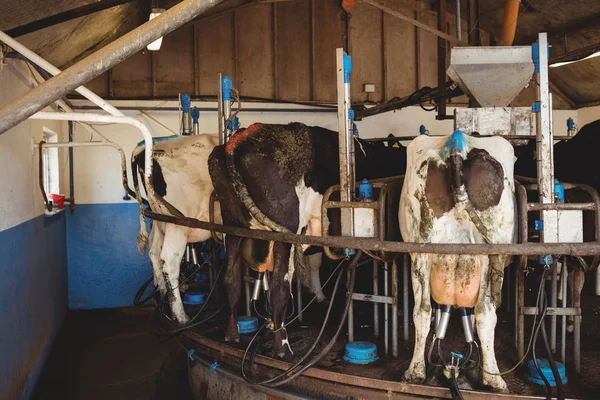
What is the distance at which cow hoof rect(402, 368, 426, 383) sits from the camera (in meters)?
3.11

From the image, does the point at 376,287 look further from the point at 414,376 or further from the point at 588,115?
the point at 588,115

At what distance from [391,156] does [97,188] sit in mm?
4874

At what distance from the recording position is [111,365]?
5.46 m

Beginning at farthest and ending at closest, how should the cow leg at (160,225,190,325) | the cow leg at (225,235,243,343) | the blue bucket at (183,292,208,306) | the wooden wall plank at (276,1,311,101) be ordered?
the wooden wall plank at (276,1,311,101), the blue bucket at (183,292,208,306), the cow leg at (160,225,190,325), the cow leg at (225,235,243,343)

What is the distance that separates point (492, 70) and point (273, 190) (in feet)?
6.31

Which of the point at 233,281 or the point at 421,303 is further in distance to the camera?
the point at 233,281

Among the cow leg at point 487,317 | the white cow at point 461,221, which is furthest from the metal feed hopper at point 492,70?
the cow leg at point 487,317

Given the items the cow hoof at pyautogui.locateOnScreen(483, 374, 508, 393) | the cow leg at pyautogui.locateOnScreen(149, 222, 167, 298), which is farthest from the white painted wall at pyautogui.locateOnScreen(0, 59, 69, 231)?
the cow hoof at pyautogui.locateOnScreen(483, 374, 508, 393)

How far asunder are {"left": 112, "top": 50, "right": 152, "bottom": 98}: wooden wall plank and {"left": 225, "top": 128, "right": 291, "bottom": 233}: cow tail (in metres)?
5.15

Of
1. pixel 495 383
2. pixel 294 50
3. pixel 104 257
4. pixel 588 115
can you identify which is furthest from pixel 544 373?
pixel 588 115

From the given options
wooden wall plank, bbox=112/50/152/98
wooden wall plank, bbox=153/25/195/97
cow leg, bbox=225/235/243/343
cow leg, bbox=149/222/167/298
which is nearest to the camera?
cow leg, bbox=225/235/243/343

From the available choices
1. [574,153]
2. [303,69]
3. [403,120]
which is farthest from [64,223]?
[574,153]

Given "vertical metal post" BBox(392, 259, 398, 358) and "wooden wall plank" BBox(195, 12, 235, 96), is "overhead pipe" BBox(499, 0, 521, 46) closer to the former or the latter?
"vertical metal post" BBox(392, 259, 398, 358)

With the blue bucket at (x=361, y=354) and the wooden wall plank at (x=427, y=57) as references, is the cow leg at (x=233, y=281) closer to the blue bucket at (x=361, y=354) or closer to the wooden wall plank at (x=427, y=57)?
the blue bucket at (x=361, y=354)
